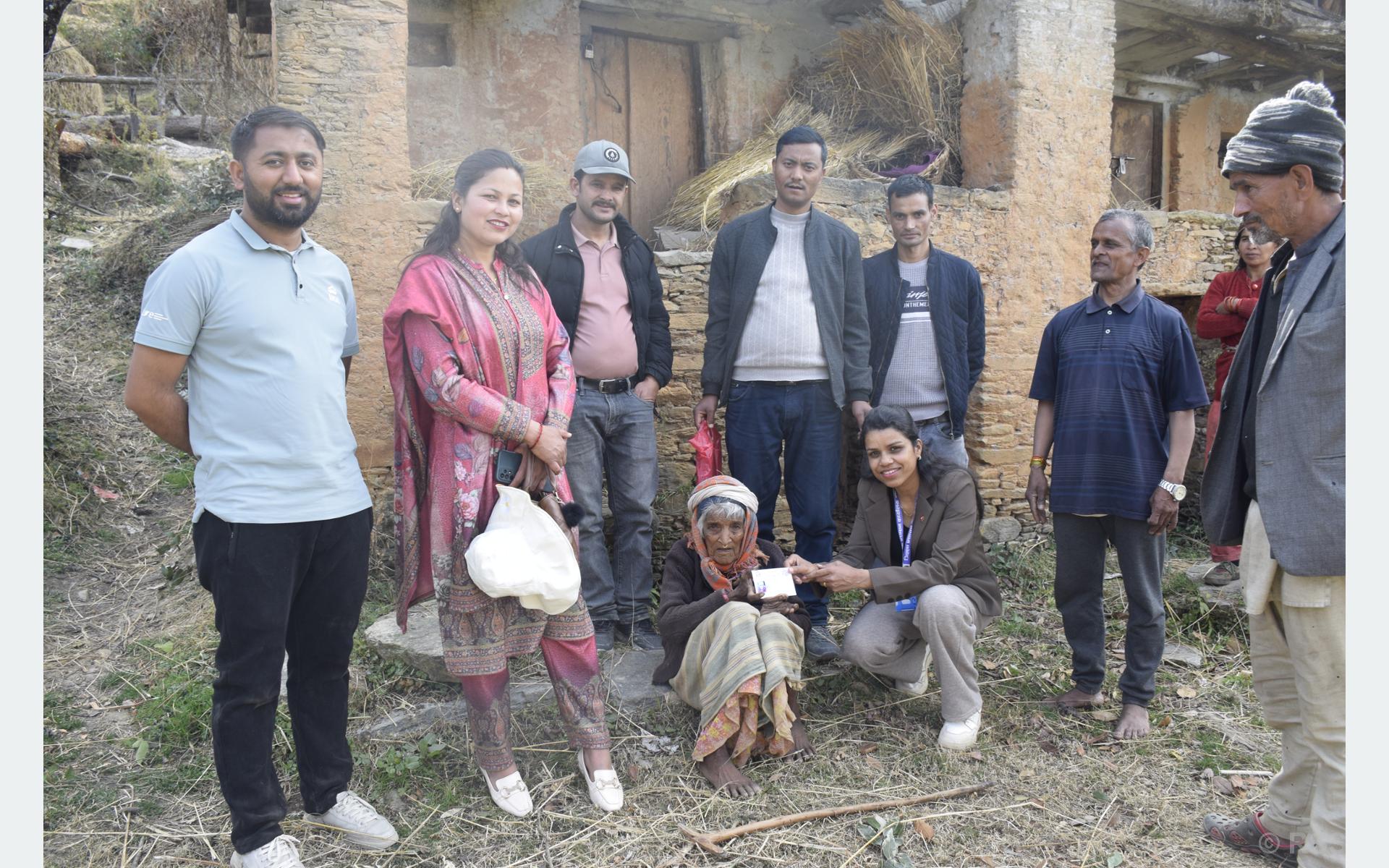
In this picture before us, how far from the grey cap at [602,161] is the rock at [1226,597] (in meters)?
3.58

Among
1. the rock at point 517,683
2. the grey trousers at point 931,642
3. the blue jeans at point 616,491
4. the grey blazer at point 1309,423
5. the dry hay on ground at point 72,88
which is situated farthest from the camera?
the dry hay on ground at point 72,88

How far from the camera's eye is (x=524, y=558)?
2615 millimetres

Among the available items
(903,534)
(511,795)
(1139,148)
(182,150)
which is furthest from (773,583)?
(182,150)

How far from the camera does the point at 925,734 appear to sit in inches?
131

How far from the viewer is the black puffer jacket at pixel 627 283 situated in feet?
12.1

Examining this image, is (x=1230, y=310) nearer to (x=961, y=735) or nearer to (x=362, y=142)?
(x=961, y=735)

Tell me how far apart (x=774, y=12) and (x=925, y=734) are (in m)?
5.35

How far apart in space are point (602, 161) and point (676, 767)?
234 centimetres

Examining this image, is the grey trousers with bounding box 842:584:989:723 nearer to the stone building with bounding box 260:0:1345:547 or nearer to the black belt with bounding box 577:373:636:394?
the black belt with bounding box 577:373:636:394

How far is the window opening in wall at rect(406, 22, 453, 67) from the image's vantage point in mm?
5684

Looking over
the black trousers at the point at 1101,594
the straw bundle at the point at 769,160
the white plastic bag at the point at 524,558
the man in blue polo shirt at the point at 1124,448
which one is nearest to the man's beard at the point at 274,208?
the white plastic bag at the point at 524,558

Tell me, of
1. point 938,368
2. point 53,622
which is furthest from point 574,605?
point 53,622

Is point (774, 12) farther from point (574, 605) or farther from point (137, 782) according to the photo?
point (137, 782)

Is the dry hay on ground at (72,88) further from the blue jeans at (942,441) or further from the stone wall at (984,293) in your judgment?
the blue jeans at (942,441)
